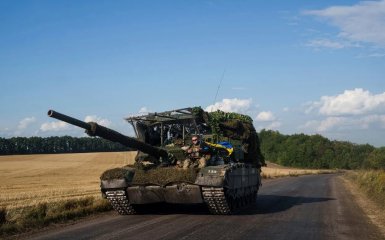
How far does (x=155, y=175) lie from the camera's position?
1566 cm

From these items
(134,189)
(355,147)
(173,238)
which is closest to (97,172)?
(134,189)

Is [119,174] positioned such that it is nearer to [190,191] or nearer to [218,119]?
[190,191]

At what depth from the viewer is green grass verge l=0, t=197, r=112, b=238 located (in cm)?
1247

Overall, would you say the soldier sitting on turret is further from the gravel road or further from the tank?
the gravel road

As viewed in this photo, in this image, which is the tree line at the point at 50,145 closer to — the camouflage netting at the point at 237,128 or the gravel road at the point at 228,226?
the camouflage netting at the point at 237,128

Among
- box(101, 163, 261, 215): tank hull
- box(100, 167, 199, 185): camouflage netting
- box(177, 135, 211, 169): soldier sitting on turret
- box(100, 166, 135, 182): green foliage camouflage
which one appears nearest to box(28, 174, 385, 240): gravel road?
box(101, 163, 261, 215): tank hull

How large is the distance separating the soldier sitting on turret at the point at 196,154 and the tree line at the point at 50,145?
85.9m

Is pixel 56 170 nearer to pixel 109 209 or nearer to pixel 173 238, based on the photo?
pixel 109 209

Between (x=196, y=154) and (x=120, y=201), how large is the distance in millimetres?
2767

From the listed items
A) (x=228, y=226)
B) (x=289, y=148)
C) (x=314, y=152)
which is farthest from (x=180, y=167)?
(x=289, y=148)

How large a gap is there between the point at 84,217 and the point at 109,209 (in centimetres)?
252

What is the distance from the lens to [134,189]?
618 inches

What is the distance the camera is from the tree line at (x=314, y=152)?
A: 134 metres

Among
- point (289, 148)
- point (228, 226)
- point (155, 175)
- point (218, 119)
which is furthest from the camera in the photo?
point (289, 148)
